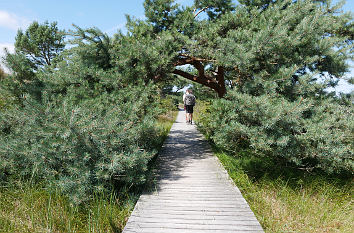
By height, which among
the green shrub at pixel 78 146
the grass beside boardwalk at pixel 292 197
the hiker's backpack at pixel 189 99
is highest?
the hiker's backpack at pixel 189 99

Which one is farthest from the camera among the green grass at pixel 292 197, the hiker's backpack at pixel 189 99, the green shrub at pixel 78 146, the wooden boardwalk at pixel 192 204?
the hiker's backpack at pixel 189 99

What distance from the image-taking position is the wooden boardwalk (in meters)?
2.14

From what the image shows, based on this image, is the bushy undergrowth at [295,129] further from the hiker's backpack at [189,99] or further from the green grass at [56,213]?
the hiker's backpack at [189,99]

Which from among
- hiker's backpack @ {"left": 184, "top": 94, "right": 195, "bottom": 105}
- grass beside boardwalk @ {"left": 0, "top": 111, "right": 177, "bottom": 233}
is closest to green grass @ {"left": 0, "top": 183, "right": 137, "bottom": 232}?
grass beside boardwalk @ {"left": 0, "top": 111, "right": 177, "bottom": 233}

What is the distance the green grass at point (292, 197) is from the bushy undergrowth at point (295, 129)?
518 mm

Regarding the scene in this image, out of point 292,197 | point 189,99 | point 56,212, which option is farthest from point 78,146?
point 189,99

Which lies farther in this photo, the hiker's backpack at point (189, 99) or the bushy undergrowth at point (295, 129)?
the hiker's backpack at point (189, 99)

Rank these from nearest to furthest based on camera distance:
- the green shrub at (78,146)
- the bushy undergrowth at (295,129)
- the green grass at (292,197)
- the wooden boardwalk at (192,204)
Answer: the wooden boardwalk at (192,204)
the green shrub at (78,146)
the green grass at (292,197)
the bushy undergrowth at (295,129)

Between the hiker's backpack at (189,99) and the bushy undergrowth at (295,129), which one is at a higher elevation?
the hiker's backpack at (189,99)

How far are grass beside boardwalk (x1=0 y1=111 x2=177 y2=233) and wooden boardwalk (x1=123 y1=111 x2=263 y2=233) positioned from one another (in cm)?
29

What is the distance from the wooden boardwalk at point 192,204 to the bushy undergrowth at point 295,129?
854 mm

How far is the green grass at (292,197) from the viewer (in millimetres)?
2504

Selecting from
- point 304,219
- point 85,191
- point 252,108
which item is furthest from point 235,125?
point 85,191

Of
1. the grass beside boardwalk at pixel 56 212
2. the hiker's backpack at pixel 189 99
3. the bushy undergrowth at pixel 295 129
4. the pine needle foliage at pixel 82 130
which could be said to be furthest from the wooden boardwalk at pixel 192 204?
the hiker's backpack at pixel 189 99
